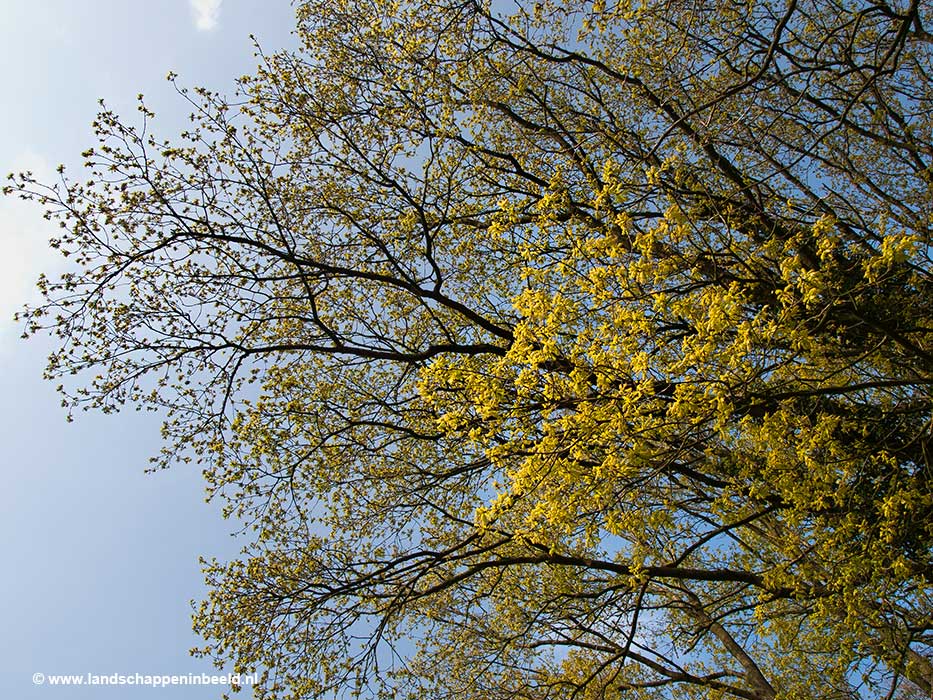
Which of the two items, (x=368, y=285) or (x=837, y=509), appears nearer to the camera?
(x=837, y=509)

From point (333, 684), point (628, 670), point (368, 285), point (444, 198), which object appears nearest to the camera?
point (333, 684)

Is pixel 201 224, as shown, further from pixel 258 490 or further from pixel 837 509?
pixel 837 509

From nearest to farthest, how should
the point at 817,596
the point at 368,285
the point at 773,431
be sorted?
the point at 773,431, the point at 817,596, the point at 368,285

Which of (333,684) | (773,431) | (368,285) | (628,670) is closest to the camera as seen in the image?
(773,431)

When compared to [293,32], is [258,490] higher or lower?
lower

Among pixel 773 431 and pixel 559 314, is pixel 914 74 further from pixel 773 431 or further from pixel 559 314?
pixel 559 314

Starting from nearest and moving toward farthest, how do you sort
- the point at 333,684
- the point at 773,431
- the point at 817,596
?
the point at 773,431 < the point at 817,596 < the point at 333,684

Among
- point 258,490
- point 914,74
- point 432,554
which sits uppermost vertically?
point 914,74

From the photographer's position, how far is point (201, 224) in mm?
7887

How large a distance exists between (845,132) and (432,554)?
7.83 meters

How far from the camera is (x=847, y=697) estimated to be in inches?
366

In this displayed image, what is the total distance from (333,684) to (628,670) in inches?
286

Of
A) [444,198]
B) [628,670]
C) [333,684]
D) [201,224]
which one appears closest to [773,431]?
[444,198]

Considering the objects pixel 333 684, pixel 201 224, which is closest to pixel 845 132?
pixel 201 224
